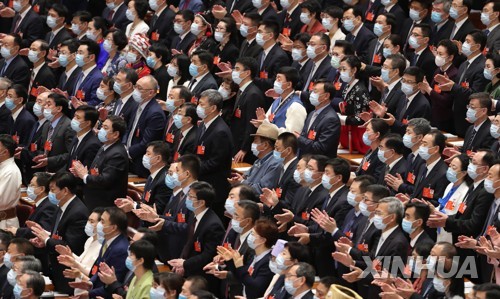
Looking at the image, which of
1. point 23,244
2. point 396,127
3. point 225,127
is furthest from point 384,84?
point 23,244

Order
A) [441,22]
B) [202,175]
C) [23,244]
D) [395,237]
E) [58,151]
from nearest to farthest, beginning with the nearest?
[395,237], [23,244], [202,175], [58,151], [441,22]

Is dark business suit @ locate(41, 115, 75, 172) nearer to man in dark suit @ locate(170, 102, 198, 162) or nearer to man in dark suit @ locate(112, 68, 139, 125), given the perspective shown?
man in dark suit @ locate(112, 68, 139, 125)

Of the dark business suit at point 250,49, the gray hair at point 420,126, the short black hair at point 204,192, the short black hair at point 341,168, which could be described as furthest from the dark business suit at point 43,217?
the dark business suit at point 250,49

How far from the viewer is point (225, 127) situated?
1312 centimetres

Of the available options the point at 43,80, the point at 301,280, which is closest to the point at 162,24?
the point at 43,80

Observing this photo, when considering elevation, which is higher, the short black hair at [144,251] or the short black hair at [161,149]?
the short black hair at [161,149]

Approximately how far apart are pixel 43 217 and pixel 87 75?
9.78 feet

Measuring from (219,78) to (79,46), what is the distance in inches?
63.9

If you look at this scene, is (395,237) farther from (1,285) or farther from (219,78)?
(219,78)

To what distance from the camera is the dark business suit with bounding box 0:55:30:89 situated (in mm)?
16062

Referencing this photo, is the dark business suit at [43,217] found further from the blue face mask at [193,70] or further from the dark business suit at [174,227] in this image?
the blue face mask at [193,70]

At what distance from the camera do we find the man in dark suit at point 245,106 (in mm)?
13906

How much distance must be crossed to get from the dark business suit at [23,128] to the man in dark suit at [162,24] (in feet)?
8.46

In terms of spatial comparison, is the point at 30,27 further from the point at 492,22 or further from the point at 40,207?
the point at 492,22
